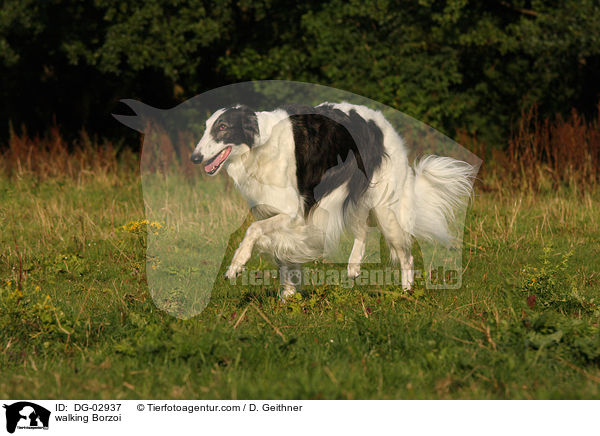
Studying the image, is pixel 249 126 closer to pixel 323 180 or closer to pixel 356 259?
pixel 323 180

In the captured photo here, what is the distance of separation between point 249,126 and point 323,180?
33.2 inches

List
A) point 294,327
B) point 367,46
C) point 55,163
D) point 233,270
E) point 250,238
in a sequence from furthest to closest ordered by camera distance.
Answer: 1. point 367,46
2. point 55,163
3. point 250,238
4. point 233,270
5. point 294,327

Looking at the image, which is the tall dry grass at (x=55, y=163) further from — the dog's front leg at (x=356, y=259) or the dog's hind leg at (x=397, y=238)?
the dog's hind leg at (x=397, y=238)

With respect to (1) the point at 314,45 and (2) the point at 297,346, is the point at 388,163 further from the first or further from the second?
(1) the point at 314,45

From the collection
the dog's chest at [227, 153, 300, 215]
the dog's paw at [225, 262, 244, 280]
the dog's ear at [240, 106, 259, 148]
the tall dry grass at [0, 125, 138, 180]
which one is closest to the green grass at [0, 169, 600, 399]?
the dog's paw at [225, 262, 244, 280]

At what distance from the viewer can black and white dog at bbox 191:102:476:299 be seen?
17.0 feet

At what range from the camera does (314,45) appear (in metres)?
15.0

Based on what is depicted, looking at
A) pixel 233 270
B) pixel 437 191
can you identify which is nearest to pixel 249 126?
pixel 233 270

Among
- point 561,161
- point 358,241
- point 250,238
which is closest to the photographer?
point 250,238

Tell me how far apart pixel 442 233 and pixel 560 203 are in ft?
9.16

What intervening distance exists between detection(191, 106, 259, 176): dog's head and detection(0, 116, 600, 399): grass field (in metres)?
0.91

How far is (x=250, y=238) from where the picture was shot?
16.4 feet
